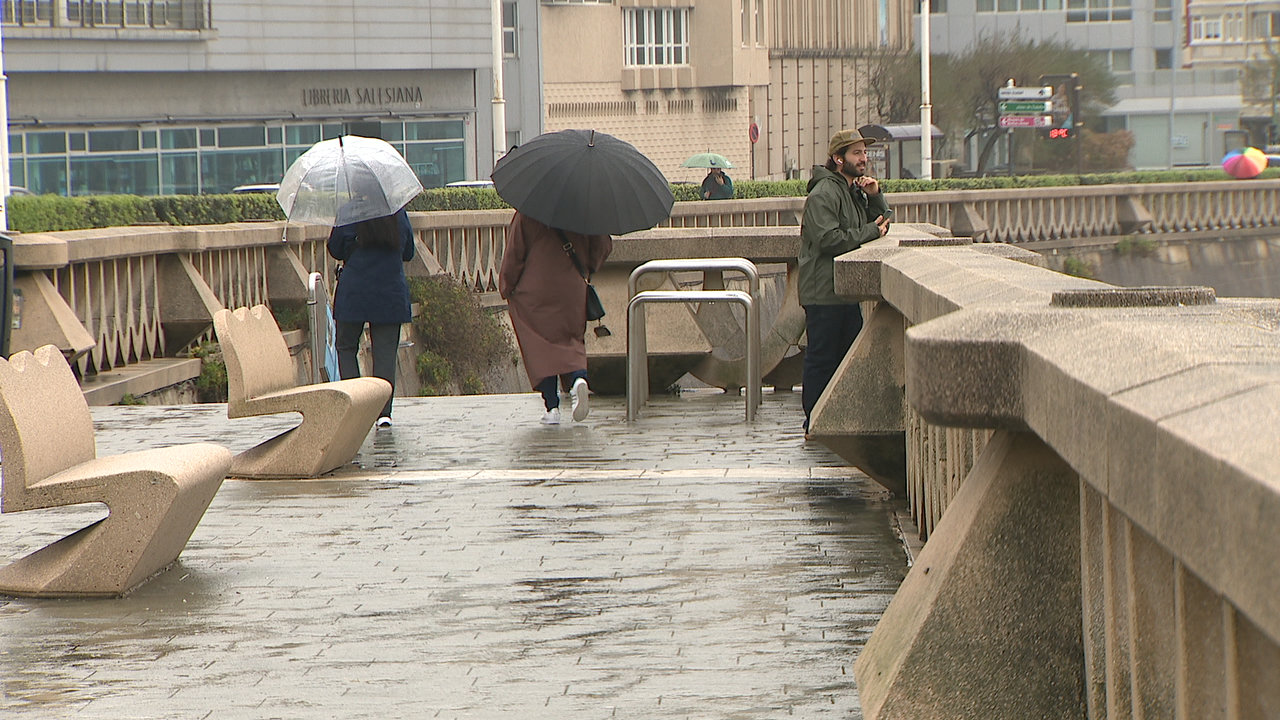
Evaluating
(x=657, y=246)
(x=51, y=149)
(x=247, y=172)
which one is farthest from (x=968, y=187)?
(x=657, y=246)

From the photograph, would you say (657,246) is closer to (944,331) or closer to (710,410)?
(710,410)

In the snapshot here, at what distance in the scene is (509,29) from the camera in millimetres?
51719

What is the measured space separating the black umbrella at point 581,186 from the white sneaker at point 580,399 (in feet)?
2.81

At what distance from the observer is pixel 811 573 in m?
6.28

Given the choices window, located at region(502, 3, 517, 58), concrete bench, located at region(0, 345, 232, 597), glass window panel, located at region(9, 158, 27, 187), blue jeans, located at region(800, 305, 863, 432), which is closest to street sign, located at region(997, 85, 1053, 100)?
window, located at region(502, 3, 517, 58)

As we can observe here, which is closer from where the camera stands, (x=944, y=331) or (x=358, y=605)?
(x=944, y=331)

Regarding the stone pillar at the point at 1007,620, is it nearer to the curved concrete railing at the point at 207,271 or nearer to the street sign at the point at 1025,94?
the curved concrete railing at the point at 207,271

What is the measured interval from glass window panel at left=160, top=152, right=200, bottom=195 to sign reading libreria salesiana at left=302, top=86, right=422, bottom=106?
3.76 m

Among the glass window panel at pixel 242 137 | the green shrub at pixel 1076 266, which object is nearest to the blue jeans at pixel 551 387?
the glass window panel at pixel 242 137

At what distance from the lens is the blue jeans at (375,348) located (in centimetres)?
1085

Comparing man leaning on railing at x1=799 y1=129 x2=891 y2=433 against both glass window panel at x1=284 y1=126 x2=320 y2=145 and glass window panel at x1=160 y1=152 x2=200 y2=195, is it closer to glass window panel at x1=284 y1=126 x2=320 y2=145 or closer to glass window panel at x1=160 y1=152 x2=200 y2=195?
glass window panel at x1=160 y1=152 x2=200 y2=195

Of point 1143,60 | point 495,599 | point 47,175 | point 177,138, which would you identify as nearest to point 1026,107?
point 177,138

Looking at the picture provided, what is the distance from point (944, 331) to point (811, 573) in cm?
316

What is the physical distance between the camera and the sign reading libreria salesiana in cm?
4416
